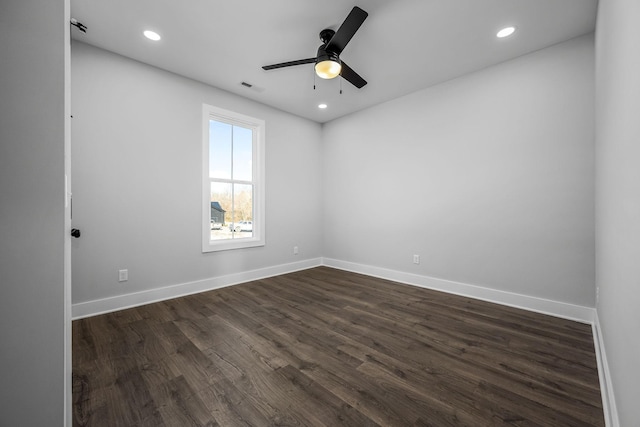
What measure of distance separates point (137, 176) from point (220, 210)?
3.57 ft

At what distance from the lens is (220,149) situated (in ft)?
12.2

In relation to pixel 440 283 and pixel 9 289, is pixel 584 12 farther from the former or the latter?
pixel 9 289

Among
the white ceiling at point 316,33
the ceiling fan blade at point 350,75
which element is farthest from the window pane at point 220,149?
the ceiling fan blade at point 350,75

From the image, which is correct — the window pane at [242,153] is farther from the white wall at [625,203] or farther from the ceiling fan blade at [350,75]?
the white wall at [625,203]

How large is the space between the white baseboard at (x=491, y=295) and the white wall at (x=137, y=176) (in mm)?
2133

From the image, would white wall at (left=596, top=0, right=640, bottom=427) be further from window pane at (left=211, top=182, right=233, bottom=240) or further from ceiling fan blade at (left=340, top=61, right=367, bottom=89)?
window pane at (left=211, top=182, right=233, bottom=240)

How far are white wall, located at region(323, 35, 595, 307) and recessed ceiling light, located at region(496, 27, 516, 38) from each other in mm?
534

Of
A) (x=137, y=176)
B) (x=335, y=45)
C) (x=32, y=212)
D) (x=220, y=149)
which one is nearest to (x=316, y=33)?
(x=335, y=45)

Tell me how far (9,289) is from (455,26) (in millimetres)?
3332

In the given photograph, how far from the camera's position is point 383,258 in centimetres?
409

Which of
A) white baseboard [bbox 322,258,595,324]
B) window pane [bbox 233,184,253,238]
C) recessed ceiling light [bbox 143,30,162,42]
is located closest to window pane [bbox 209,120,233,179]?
window pane [bbox 233,184,253,238]

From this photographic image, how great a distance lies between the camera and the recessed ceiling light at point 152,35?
8.13 ft

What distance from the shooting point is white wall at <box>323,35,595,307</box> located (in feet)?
8.36

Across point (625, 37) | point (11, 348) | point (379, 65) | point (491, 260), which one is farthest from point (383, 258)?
point (11, 348)
